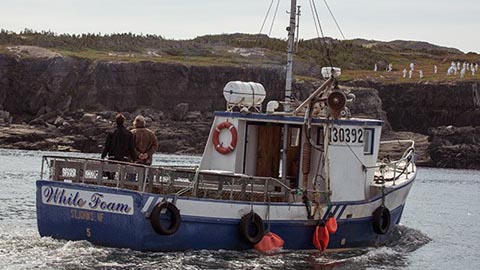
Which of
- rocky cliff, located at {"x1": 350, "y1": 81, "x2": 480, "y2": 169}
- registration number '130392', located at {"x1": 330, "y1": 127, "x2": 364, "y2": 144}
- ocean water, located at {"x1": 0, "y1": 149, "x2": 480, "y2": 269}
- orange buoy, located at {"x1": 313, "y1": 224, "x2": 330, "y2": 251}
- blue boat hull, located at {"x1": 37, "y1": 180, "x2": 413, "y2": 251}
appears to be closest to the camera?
ocean water, located at {"x1": 0, "y1": 149, "x2": 480, "y2": 269}

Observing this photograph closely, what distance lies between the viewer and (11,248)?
21.6m

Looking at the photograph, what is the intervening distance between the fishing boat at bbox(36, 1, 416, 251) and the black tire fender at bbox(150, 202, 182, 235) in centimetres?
2

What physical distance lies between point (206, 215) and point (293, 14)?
6064 mm

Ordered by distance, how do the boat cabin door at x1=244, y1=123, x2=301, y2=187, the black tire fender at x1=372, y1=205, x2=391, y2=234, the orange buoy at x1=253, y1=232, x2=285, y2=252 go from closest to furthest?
the orange buoy at x1=253, y1=232, x2=285, y2=252, the black tire fender at x1=372, y1=205, x2=391, y2=234, the boat cabin door at x1=244, y1=123, x2=301, y2=187

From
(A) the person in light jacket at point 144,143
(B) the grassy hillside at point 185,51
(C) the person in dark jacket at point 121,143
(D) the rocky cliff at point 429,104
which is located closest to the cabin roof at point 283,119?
(A) the person in light jacket at point 144,143

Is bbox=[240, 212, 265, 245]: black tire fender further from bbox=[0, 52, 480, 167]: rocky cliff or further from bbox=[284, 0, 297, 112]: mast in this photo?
bbox=[0, 52, 480, 167]: rocky cliff

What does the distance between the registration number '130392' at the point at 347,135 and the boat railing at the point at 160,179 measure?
6.73 ft

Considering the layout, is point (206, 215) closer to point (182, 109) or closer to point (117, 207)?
point (117, 207)

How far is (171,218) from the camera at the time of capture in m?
21.2

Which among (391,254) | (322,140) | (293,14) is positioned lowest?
(391,254)

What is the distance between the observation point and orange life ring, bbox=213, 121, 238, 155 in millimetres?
24797

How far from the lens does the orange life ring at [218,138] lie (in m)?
24.8

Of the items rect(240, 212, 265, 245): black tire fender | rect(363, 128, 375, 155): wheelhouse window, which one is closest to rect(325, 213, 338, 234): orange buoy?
rect(240, 212, 265, 245): black tire fender

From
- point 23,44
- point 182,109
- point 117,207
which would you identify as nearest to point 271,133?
point 117,207
